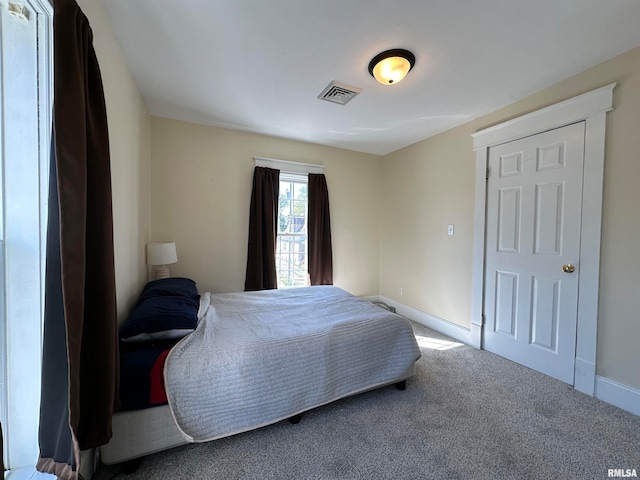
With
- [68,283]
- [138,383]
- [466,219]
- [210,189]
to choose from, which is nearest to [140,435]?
[138,383]

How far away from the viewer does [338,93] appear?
2332 millimetres

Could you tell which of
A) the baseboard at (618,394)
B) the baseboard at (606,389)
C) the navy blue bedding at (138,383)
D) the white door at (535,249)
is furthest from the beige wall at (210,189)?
the baseboard at (618,394)

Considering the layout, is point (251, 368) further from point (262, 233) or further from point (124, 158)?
point (262, 233)

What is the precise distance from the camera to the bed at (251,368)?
53.5 inches

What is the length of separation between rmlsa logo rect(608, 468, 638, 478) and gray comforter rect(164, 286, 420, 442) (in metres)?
1.09

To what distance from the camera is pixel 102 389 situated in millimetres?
1108

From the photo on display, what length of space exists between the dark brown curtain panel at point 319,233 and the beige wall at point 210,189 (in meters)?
0.19

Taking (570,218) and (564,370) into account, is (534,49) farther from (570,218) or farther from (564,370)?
(564,370)

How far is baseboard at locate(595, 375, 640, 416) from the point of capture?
177 cm

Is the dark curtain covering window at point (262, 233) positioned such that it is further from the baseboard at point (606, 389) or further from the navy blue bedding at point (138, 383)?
the baseboard at point (606, 389)

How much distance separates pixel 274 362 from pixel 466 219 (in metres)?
2.60

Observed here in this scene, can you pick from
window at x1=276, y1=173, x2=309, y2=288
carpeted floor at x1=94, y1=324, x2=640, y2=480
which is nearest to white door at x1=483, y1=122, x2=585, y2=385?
carpeted floor at x1=94, y1=324, x2=640, y2=480

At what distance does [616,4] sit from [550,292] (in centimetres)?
199

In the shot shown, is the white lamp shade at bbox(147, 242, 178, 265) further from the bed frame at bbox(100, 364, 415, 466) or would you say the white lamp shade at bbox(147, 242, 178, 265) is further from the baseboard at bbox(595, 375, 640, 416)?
the baseboard at bbox(595, 375, 640, 416)
